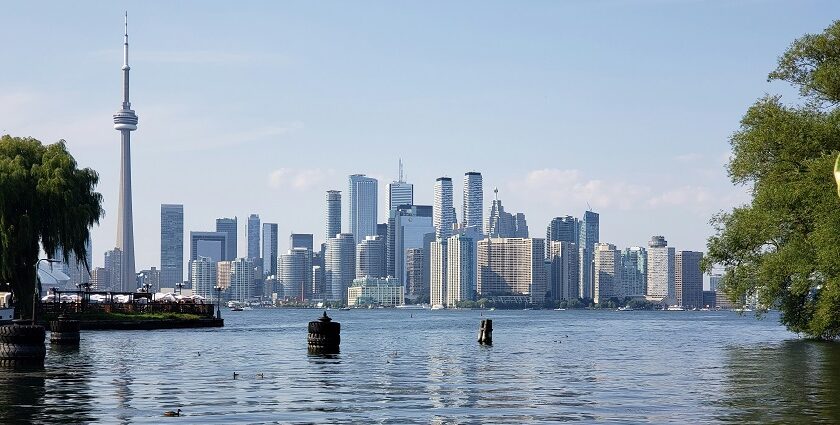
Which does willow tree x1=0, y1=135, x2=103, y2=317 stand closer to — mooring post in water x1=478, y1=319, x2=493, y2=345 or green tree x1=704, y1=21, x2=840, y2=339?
mooring post in water x1=478, y1=319, x2=493, y2=345

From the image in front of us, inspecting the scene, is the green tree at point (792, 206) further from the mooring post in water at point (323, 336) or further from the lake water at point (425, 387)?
the mooring post in water at point (323, 336)

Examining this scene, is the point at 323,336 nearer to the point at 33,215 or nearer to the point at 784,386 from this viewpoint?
the point at 33,215

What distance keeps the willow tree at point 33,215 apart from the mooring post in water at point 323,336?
26.3 m

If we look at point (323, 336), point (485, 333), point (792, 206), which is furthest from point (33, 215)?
point (792, 206)

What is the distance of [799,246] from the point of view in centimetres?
6631

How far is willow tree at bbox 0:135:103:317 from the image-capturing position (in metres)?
88.2

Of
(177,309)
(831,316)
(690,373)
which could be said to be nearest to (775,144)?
(831,316)

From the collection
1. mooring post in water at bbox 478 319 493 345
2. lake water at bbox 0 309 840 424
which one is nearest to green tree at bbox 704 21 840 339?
lake water at bbox 0 309 840 424

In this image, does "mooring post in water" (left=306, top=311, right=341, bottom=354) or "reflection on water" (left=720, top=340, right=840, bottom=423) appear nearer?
"reflection on water" (left=720, top=340, right=840, bottom=423)

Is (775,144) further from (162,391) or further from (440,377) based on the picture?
(162,391)

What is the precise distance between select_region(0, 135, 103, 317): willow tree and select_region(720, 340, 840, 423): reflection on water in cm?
4724

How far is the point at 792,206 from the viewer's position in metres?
66.3

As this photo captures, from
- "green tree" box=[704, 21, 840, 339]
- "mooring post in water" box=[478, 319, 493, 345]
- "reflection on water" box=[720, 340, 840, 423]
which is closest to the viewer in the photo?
"reflection on water" box=[720, 340, 840, 423]

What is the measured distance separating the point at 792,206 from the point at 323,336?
26.0m
